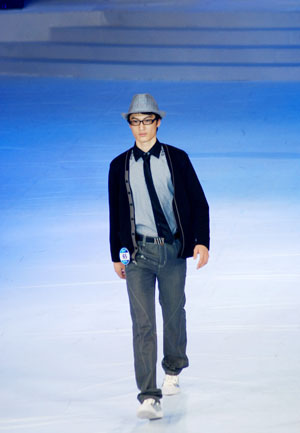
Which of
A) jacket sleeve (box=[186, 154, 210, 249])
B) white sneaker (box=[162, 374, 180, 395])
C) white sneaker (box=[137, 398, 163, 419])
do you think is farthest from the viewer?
white sneaker (box=[162, 374, 180, 395])

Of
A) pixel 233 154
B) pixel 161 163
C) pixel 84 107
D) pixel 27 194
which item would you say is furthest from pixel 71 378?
pixel 84 107

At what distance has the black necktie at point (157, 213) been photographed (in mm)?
3637

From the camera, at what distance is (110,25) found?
1398 cm

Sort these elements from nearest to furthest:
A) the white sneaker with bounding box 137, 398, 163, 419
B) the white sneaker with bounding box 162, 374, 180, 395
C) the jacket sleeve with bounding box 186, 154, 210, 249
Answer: the white sneaker with bounding box 137, 398, 163, 419
the jacket sleeve with bounding box 186, 154, 210, 249
the white sneaker with bounding box 162, 374, 180, 395

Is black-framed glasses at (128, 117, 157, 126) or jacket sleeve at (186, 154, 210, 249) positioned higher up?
black-framed glasses at (128, 117, 157, 126)

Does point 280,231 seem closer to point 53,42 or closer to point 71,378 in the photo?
point 71,378

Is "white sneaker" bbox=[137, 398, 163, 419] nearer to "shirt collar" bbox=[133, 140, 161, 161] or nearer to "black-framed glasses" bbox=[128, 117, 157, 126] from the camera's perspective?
"shirt collar" bbox=[133, 140, 161, 161]

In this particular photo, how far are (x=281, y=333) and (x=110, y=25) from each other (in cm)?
1018

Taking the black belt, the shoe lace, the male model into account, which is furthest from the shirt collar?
the shoe lace

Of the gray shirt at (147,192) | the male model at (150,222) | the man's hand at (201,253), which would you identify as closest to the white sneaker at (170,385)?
→ the male model at (150,222)

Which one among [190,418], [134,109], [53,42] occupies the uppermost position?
[53,42]

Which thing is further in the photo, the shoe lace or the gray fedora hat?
the shoe lace

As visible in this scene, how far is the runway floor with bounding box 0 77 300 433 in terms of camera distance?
3.78 m

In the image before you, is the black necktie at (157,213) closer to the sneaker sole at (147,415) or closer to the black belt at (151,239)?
the black belt at (151,239)
